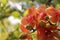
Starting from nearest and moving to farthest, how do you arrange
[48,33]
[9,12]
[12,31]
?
1. [48,33]
2. [12,31]
3. [9,12]

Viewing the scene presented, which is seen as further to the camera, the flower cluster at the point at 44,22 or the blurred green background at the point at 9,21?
the blurred green background at the point at 9,21

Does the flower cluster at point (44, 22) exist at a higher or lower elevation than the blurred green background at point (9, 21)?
lower

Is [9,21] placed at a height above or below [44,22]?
above

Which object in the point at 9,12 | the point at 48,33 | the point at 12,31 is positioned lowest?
the point at 48,33

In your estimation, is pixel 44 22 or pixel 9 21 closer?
pixel 44 22

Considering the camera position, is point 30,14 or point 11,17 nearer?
point 30,14

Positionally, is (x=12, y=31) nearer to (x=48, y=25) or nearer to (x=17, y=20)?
(x=17, y=20)

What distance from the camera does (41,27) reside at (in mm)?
631

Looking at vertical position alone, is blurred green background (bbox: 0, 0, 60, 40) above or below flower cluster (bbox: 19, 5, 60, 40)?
above

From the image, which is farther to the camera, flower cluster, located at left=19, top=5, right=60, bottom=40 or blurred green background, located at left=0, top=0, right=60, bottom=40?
blurred green background, located at left=0, top=0, right=60, bottom=40

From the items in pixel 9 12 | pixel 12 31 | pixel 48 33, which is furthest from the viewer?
pixel 9 12

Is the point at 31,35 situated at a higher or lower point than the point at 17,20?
lower

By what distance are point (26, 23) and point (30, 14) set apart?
3 cm

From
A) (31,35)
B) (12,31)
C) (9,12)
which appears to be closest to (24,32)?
(31,35)
